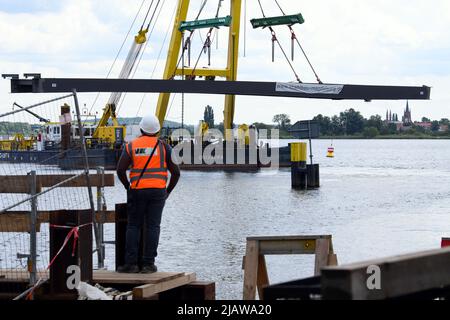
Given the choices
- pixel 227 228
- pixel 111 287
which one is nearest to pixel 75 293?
pixel 111 287

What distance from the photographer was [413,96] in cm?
5700

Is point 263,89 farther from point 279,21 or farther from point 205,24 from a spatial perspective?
point 205,24

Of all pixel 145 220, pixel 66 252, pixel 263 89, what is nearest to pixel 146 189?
pixel 145 220

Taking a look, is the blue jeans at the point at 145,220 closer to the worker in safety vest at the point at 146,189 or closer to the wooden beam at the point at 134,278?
the worker in safety vest at the point at 146,189

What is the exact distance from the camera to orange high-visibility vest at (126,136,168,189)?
10.8 metres

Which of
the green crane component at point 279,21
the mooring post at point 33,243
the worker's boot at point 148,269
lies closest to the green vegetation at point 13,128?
the mooring post at point 33,243

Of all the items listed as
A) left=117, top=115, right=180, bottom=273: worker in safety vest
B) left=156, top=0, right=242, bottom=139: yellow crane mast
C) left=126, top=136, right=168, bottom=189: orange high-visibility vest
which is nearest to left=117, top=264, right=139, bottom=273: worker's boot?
left=117, top=115, right=180, bottom=273: worker in safety vest

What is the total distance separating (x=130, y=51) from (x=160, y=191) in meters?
60.1

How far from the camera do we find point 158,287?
9.97 m

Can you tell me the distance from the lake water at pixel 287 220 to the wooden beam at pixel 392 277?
10189 millimetres

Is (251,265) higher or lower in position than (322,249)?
lower

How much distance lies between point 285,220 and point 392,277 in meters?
27.1

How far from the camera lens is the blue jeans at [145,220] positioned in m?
10.8
